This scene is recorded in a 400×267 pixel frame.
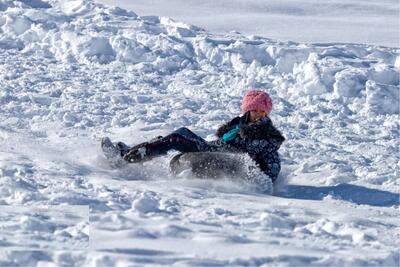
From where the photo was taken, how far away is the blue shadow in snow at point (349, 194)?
7098 millimetres

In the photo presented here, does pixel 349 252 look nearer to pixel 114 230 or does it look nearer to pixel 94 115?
pixel 114 230

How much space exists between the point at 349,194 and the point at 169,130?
2.48 metres

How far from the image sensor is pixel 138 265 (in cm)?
485

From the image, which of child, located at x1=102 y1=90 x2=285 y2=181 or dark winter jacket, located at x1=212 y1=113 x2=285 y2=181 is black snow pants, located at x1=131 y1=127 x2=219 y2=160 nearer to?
child, located at x1=102 y1=90 x2=285 y2=181

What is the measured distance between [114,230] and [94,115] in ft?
13.5

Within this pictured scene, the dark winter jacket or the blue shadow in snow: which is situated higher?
the dark winter jacket

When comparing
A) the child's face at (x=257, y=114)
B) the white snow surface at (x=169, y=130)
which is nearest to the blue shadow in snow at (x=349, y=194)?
the white snow surface at (x=169, y=130)

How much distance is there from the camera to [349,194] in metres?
7.25

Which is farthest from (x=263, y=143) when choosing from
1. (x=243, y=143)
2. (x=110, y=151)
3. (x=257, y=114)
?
(x=110, y=151)

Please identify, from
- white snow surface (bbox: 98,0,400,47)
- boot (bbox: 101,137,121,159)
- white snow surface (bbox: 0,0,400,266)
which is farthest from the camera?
white snow surface (bbox: 98,0,400,47)

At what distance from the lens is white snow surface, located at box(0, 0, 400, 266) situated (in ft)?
17.3

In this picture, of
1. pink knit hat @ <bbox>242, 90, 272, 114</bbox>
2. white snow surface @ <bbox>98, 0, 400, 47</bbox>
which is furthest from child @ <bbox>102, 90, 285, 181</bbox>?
white snow surface @ <bbox>98, 0, 400, 47</bbox>

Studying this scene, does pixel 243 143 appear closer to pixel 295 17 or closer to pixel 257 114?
pixel 257 114

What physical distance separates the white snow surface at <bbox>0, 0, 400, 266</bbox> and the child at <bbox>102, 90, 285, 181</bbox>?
17cm
